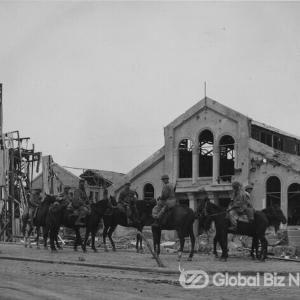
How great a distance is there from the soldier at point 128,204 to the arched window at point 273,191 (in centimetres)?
1381

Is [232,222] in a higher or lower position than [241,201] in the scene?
lower

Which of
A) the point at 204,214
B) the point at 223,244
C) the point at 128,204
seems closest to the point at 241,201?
the point at 204,214

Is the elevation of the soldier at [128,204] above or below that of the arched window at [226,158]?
below

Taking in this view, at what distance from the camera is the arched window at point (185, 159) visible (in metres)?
41.7

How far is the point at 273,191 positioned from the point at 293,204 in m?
1.37

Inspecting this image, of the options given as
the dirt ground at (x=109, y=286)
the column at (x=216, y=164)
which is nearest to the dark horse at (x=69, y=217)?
the dirt ground at (x=109, y=286)

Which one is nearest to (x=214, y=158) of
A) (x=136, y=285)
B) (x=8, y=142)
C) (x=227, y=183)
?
(x=227, y=183)

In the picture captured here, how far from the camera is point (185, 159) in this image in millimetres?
42031

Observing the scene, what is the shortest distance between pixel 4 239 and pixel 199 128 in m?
13.4

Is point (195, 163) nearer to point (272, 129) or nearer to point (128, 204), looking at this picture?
point (272, 129)

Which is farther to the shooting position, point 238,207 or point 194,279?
point 238,207

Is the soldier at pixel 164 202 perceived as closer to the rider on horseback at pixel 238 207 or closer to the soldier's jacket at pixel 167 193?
the soldier's jacket at pixel 167 193

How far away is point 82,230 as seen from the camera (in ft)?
127

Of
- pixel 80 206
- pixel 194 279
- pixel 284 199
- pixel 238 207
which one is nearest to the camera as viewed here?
pixel 194 279
